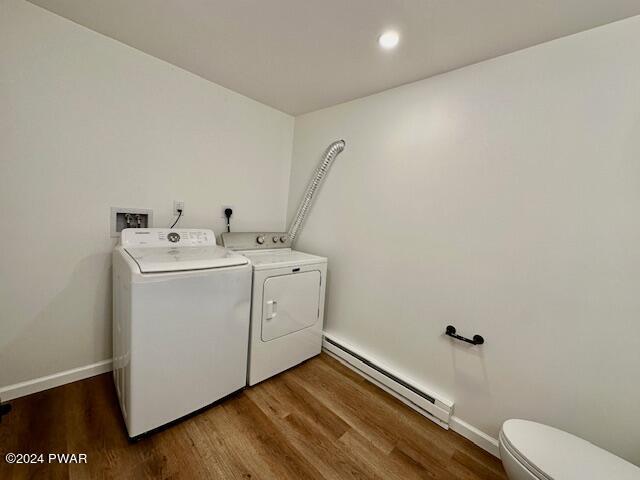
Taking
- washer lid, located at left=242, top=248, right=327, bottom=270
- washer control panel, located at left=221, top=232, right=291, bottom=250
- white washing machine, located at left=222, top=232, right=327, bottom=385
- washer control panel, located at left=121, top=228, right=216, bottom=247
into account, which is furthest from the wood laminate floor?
washer control panel, located at left=221, top=232, right=291, bottom=250

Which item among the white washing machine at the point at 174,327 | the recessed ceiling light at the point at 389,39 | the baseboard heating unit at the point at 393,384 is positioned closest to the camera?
the white washing machine at the point at 174,327

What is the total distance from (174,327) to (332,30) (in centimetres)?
173

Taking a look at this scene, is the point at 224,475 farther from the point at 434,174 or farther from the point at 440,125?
the point at 440,125

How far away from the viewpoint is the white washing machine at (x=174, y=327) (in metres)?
1.17

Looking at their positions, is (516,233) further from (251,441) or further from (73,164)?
(73,164)

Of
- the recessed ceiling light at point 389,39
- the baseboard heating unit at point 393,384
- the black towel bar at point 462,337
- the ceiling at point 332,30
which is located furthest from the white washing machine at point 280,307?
the recessed ceiling light at point 389,39

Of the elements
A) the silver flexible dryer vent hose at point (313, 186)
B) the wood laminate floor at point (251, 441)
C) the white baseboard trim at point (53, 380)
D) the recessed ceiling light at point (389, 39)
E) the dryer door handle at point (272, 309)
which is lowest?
the wood laminate floor at point (251, 441)

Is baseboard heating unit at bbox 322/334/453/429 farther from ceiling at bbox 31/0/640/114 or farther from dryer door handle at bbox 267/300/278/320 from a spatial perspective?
ceiling at bbox 31/0/640/114

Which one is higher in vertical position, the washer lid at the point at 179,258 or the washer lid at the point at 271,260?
the washer lid at the point at 179,258

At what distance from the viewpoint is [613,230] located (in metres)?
1.06

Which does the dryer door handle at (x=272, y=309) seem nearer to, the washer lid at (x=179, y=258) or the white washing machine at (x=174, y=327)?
the white washing machine at (x=174, y=327)

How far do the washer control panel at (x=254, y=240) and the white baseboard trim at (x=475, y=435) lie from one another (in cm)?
180

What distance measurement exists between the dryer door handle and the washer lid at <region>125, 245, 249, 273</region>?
1.15 feet

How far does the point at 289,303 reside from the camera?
5.88 ft
